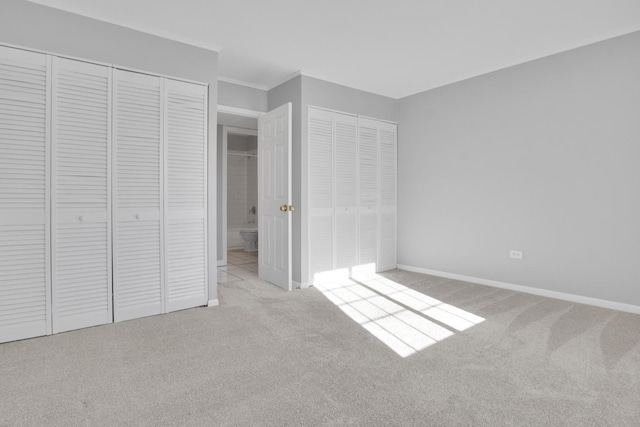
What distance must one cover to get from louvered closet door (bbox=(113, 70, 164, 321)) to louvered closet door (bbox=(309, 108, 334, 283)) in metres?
1.81

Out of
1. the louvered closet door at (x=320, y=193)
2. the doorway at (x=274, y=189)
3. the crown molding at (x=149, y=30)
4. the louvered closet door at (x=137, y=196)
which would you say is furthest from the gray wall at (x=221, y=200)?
the louvered closet door at (x=137, y=196)

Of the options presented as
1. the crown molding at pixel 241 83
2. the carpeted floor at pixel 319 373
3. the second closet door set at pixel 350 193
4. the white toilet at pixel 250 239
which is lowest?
the carpeted floor at pixel 319 373

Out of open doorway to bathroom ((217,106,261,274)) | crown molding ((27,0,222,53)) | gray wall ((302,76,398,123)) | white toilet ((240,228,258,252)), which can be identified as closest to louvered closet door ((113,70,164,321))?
crown molding ((27,0,222,53))

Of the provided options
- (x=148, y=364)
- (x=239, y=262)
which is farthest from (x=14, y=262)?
(x=239, y=262)

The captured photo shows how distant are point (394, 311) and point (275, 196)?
204cm

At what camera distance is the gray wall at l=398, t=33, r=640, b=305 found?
11.0 ft

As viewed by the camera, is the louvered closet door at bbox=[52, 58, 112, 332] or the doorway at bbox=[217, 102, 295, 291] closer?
the louvered closet door at bbox=[52, 58, 112, 332]

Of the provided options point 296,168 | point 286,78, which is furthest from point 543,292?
point 286,78

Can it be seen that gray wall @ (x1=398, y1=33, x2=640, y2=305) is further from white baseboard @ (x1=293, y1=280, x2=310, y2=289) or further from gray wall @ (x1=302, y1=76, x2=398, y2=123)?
white baseboard @ (x1=293, y1=280, x2=310, y2=289)

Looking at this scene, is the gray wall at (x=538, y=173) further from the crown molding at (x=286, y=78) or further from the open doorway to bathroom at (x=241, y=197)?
the open doorway to bathroom at (x=241, y=197)

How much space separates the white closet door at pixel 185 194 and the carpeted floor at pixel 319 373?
0.31m

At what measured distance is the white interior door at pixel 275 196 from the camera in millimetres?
4105

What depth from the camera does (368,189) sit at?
5043 millimetres

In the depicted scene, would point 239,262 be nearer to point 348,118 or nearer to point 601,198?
point 348,118
